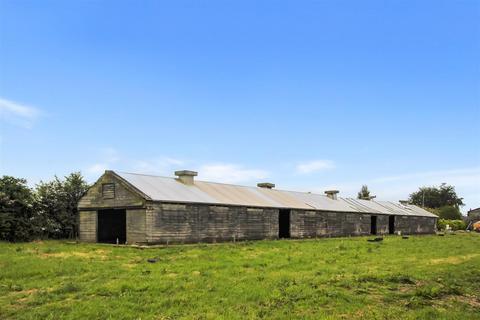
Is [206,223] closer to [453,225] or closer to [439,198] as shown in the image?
A: [453,225]

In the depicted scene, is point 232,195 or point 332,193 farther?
point 332,193

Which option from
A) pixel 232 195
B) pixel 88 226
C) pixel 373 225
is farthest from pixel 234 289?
pixel 373 225

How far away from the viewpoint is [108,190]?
3597cm

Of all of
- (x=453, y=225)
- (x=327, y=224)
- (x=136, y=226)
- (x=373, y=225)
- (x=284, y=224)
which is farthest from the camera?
(x=453, y=225)

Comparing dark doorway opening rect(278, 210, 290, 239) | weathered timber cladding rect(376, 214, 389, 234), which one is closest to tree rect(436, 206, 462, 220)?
weathered timber cladding rect(376, 214, 389, 234)

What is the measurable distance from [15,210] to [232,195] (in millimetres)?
17922

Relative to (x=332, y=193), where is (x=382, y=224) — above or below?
below

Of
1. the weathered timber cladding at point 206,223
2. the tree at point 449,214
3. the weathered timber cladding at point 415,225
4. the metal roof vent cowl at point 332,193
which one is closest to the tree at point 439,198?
the tree at point 449,214

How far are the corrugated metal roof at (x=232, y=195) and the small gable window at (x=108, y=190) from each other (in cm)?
127

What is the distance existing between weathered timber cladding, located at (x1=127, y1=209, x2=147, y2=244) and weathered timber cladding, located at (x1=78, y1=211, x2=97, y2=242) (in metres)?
5.02

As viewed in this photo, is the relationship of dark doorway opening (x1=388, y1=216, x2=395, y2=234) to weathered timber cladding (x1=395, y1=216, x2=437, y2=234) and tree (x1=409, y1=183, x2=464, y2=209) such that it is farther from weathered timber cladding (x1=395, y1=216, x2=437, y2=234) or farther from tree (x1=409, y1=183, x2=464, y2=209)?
tree (x1=409, y1=183, x2=464, y2=209)

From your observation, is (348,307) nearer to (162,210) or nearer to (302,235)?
(162,210)

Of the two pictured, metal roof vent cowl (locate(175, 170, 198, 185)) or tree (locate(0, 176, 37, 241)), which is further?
metal roof vent cowl (locate(175, 170, 198, 185))

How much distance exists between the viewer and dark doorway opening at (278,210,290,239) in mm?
46625
